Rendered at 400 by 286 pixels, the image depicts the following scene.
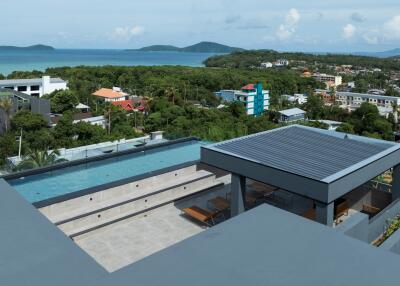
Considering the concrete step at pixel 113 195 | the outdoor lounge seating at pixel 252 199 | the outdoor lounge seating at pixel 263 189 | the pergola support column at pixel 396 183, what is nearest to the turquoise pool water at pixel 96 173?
the concrete step at pixel 113 195

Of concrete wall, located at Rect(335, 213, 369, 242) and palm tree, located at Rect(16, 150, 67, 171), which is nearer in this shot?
concrete wall, located at Rect(335, 213, 369, 242)

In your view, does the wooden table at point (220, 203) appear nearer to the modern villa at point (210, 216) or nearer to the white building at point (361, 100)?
the modern villa at point (210, 216)

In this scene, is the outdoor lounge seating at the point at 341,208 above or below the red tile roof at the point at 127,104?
below

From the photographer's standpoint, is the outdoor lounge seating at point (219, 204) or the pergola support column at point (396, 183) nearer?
the pergola support column at point (396, 183)

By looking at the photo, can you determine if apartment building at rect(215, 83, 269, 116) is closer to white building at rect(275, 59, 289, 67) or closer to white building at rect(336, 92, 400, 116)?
white building at rect(336, 92, 400, 116)

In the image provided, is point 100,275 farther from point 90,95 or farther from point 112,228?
point 90,95

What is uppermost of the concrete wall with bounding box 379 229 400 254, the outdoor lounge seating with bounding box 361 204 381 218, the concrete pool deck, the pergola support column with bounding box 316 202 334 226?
the pergola support column with bounding box 316 202 334 226

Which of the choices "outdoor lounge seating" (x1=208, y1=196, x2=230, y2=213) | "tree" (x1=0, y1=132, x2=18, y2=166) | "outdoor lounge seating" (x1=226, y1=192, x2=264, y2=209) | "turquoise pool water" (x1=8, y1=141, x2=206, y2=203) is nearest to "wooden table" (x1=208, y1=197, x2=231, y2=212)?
"outdoor lounge seating" (x1=208, y1=196, x2=230, y2=213)

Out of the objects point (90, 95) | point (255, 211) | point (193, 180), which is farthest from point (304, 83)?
point (255, 211)
